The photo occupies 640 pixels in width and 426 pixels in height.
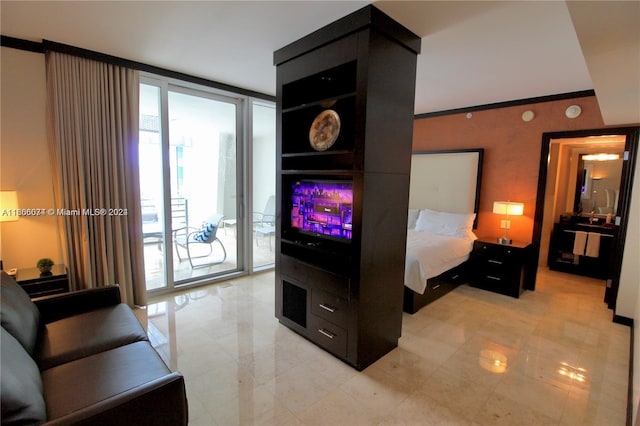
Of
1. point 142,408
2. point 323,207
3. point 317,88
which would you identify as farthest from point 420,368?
point 317,88

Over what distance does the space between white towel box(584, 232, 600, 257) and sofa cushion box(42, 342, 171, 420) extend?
5.70 metres

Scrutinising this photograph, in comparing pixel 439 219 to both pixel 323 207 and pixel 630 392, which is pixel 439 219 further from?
pixel 630 392

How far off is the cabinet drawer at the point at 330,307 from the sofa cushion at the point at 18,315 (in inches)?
69.7

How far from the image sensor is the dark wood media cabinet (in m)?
2.08

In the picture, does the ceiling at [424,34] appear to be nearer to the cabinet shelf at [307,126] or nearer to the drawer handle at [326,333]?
the cabinet shelf at [307,126]

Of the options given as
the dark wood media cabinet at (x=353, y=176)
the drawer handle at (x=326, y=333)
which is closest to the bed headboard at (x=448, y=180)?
the dark wood media cabinet at (x=353, y=176)

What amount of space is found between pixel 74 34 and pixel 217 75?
128cm

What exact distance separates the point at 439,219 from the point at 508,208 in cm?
90

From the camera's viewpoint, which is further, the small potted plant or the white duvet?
the white duvet

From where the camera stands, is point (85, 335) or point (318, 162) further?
point (318, 162)

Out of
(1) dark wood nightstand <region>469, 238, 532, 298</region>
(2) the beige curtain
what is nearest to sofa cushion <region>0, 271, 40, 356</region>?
(2) the beige curtain

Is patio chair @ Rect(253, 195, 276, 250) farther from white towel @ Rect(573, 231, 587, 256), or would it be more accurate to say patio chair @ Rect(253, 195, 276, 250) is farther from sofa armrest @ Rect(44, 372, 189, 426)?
white towel @ Rect(573, 231, 587, 256)

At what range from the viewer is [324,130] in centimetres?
252

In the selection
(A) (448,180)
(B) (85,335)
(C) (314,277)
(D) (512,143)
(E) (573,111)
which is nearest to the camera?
(B) (85,335)
